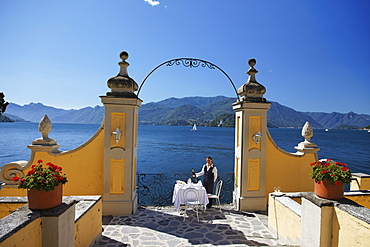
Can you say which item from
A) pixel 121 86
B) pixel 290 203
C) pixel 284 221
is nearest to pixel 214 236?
pixel 284 221

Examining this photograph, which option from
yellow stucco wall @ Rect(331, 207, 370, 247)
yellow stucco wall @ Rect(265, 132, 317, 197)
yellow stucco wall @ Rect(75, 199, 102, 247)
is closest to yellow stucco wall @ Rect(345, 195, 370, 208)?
yellow stucco wall @ Rect(331, 207, 370, 247)

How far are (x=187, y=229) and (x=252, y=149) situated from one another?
297cm

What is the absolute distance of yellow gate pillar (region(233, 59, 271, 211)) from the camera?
21.6 feet

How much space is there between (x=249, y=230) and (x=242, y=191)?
1.48m

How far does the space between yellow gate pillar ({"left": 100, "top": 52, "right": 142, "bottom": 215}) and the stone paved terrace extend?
0.42 meters

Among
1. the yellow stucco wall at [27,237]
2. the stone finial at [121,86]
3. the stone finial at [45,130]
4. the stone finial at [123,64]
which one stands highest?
the stone finial at [123,64]

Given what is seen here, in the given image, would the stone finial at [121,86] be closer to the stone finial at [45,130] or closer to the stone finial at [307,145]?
the stone finial at [45,130]

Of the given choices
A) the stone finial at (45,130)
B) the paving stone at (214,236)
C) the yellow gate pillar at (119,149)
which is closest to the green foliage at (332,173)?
the paving stone at (214,236)

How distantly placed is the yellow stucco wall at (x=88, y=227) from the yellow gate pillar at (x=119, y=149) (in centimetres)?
165

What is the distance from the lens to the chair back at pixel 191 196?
18.9 ft

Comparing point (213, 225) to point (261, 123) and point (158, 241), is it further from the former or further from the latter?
point (261, 123)

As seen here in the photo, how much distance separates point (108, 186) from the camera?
6.12 meters

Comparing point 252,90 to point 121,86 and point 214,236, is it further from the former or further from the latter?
point 214,236

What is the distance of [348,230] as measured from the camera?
2.85 meters
